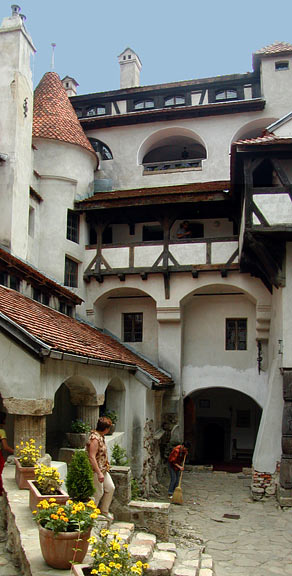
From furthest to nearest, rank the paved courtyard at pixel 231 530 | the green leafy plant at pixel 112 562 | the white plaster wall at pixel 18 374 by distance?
the paved courtyard at pixel 231 530
the white plaster wall at pixel 18 374
the green leafy plant at pixel 112 562

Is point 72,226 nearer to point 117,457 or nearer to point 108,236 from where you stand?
point 108,236

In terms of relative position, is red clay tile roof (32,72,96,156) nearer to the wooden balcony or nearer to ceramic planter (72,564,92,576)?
the wooden balcony

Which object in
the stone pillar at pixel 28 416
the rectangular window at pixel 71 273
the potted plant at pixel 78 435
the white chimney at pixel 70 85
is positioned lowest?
the potted plant at pixel 78 435

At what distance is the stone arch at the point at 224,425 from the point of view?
23.2m

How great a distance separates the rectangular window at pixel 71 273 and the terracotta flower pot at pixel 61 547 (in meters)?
14.2

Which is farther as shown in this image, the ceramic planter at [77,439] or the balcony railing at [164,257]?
the balcony railing at [164,257]

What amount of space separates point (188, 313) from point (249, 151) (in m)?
7.12

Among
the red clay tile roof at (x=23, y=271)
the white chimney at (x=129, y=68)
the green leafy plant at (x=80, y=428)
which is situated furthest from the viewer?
the white chimney at (x=129, y=68)

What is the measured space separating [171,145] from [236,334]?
346 inches

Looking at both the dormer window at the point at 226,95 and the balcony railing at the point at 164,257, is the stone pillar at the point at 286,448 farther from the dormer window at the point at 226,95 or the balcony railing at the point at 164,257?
the dormer window at the point at 226,95

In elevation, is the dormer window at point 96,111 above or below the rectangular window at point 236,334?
above

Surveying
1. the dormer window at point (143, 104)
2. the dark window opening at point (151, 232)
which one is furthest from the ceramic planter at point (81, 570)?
the dormer window at point (143, 104)

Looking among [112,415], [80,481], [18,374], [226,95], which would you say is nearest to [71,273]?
[112,415]

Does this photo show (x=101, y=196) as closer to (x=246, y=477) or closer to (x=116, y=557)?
(x=246, y=477)
